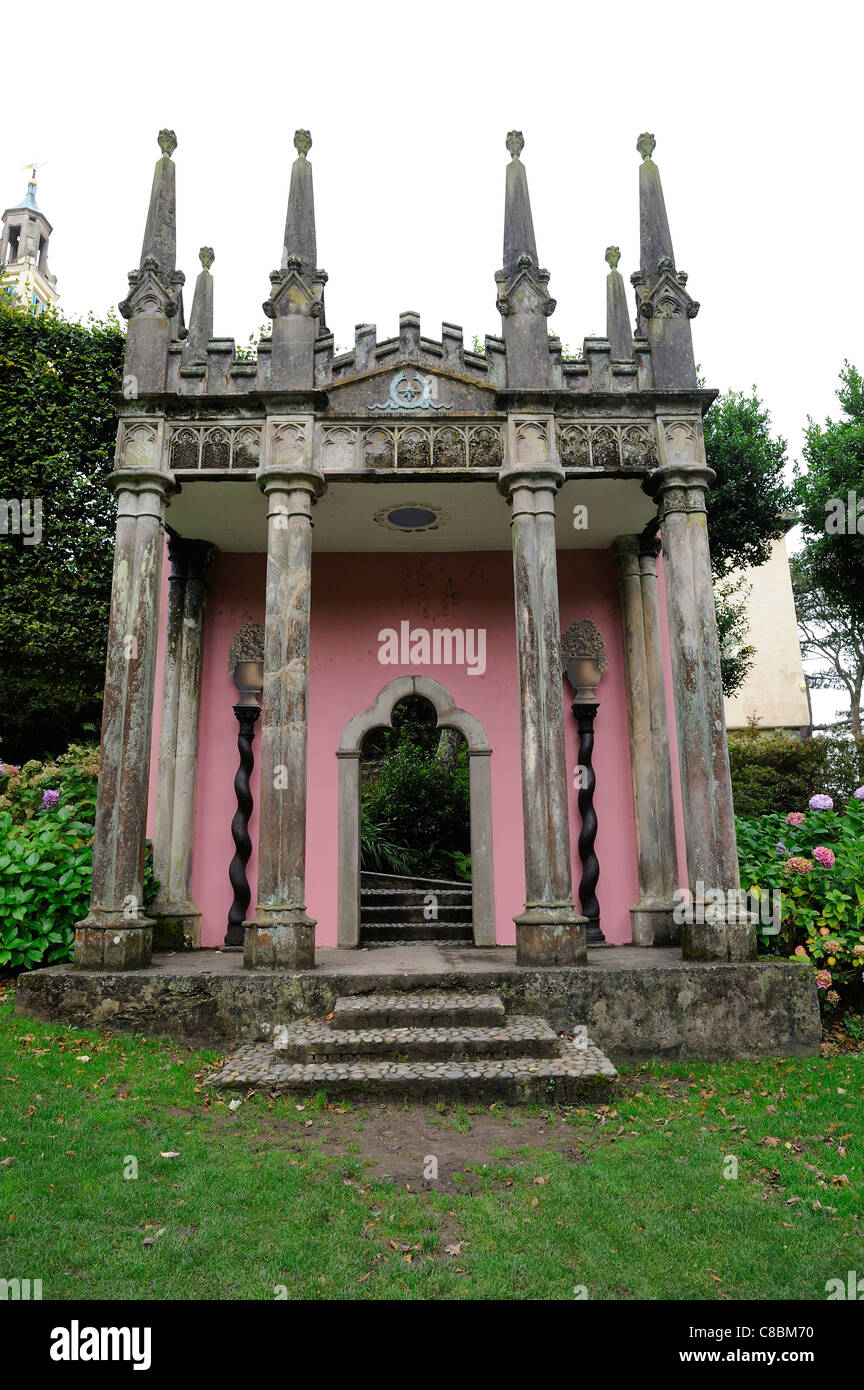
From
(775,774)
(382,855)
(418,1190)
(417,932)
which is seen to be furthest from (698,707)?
(775,774)

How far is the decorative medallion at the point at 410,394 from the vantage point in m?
7.89

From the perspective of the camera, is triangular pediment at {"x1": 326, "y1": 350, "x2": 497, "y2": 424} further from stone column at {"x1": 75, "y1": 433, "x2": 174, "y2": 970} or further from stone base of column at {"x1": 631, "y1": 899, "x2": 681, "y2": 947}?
stone base of column at {"x1": 631, "y1": 899, "x2": 681, "y2": 947}

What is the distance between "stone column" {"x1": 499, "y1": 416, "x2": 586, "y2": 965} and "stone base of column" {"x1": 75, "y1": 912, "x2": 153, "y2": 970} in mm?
3189

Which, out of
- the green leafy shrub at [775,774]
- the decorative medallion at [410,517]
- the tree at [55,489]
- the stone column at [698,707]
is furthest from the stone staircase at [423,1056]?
the tree at [55,489]

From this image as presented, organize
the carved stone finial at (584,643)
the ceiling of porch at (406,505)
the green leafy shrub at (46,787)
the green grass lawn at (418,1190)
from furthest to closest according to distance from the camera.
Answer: the carved stone finial at (584,643) → the green leafy shrub at (46,787) → the ceiling of porch at (406,505) → the green grass lawn at (418,1190)

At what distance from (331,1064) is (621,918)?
477 centimetres

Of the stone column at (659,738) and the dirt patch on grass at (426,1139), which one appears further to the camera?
the stone column at (659,738)

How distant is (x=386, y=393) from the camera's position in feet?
26.0

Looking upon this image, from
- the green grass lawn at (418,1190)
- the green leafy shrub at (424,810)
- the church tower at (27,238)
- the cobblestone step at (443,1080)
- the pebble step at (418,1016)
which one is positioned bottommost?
the green grass lawn at (418,1190)

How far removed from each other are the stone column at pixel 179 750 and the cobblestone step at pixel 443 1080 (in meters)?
3.70

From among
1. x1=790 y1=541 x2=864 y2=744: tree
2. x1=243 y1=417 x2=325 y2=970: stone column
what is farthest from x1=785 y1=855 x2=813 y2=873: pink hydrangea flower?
x1=790 y1=541 x2=864 y2=744: tree

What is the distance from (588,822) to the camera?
9.16 meters

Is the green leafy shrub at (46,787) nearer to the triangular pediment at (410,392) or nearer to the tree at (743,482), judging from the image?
the triangular pediment at (410,392)
